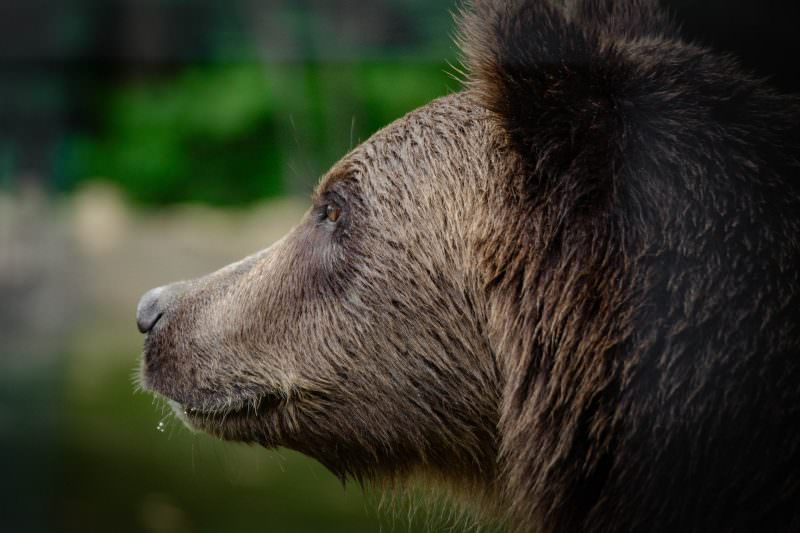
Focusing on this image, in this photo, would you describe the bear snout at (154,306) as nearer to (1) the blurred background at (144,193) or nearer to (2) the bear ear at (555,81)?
(1) the blurred background at (144,193)

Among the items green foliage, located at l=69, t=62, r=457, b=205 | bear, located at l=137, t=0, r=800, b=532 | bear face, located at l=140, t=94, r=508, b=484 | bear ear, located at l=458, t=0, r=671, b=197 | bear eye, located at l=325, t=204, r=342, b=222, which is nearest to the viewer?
bear, located at l=137, t=0, r=800, b=532

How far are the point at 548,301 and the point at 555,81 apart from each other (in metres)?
0.47

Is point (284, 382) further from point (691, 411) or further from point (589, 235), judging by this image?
point (691, 411)

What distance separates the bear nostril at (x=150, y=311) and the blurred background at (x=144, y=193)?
0.78 metres

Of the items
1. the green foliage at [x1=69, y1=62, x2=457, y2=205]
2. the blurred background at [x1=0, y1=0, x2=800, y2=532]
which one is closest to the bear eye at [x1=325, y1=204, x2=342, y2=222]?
the blurred background at [x1=0, y1=0, x2=800, y2=532]

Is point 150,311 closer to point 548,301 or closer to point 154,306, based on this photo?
point 154,306

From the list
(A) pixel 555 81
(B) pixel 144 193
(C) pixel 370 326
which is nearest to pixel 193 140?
(B) pixel 144 193

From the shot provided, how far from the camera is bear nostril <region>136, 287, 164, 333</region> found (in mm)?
2900

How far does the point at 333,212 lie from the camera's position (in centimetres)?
270

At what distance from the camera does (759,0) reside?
270 cm

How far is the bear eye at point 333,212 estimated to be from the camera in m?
2.68

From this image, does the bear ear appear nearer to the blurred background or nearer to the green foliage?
the blurred background

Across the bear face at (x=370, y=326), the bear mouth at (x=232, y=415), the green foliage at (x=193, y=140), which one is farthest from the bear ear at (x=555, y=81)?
the green foliage at (x=193, y=140)

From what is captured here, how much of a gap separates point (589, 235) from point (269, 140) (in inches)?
319
